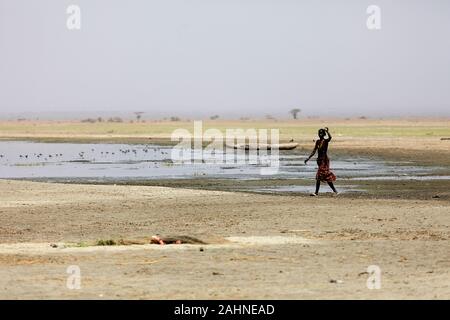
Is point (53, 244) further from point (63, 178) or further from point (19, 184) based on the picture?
point (63, 178)

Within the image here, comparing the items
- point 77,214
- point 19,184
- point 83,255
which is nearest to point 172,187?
point 19,184

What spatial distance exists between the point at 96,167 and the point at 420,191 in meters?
16.7

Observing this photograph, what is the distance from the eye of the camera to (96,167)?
41219 mm

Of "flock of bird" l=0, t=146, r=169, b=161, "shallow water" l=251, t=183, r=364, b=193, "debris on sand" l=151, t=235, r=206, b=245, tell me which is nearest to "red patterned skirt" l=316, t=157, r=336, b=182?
"shallow water" l=251, t=183, r=364, b=193

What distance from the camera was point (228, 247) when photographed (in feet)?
52.5

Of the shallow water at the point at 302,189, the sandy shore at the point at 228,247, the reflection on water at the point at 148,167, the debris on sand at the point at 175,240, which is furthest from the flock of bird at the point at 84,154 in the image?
the debris on sand at the point at 175,240

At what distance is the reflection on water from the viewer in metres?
35.8

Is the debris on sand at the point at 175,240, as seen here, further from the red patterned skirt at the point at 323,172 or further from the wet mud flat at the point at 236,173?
the wet mud flat at the point at 236,173

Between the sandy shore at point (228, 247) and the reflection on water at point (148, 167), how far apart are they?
10.2 meters

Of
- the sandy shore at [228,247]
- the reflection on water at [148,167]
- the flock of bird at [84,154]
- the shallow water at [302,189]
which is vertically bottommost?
the flock of bird at [84,154]

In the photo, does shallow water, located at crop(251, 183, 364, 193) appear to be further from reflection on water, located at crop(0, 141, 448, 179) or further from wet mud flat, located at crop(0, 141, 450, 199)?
reflection on water, located at crop(0, 141, 448, 179)

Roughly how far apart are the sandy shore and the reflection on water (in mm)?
10249

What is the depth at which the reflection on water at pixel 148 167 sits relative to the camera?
35781 millimetres
